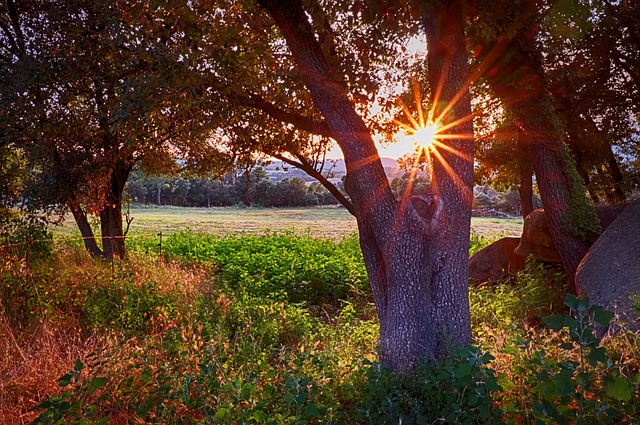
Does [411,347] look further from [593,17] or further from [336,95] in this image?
[593,17]

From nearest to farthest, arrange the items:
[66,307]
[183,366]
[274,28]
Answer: [183,366], [66,307], [274,28]

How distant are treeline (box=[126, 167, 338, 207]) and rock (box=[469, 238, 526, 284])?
2093cm

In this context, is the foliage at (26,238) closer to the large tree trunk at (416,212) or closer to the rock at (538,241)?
the large tree trunk at (416,212)

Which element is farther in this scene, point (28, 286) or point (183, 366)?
point (28, 286)

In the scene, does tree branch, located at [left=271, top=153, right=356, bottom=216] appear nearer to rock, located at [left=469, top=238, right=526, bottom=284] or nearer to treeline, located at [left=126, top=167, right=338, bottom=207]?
rock, located at [left=469, top=238, right=526, bottom=284]

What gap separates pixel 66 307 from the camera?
23.4 feet

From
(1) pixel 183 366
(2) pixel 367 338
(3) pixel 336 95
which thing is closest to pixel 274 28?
(3) pixel 336 95

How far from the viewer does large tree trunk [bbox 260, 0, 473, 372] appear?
488cm

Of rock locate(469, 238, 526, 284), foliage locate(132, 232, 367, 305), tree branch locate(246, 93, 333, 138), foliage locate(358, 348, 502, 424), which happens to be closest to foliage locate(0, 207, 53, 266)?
foliage locate(132, 232, 367, 305)

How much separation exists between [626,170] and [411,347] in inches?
434

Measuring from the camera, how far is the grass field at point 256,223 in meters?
18.7

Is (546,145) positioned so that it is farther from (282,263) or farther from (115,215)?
(115,215)

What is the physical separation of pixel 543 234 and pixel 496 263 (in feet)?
6.23

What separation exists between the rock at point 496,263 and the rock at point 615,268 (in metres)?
3.01
